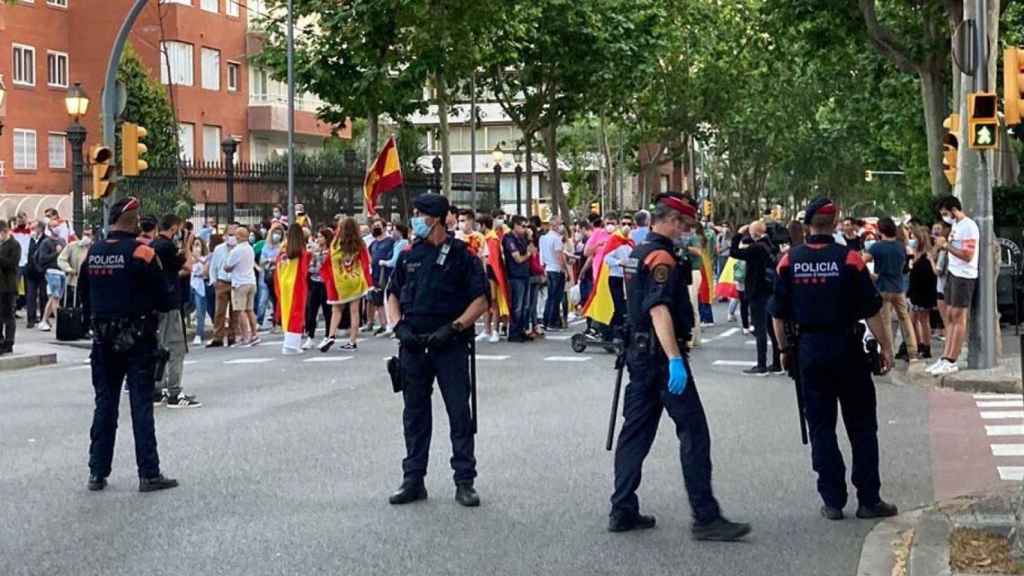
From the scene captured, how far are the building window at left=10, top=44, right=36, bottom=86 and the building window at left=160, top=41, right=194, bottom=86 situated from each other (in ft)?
12.9

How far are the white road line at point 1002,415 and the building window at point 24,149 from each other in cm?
3827

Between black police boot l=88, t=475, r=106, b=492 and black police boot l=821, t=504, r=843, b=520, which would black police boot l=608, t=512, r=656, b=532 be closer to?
black police boot l=821, t=504, r=843, b=520

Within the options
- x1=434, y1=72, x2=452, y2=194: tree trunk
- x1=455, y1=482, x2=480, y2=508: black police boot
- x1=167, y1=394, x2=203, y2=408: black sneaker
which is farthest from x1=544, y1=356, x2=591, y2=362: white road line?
x1=434, y1=72, x2=452, y2=194: tree trunk

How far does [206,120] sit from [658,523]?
144 ft

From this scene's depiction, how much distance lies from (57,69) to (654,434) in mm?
43598

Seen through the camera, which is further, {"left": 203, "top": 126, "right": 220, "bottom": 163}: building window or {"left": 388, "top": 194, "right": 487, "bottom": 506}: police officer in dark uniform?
{"left": 203, "top": 126, "right": 220, "bottom": 163}: building window

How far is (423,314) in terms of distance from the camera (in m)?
9.00

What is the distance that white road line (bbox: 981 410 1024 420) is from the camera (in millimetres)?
13125

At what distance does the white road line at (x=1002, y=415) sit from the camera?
13125 mm

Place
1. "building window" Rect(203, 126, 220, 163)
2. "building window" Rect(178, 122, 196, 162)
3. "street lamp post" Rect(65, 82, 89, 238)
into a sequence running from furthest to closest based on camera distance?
"building window" Rect(203, 126, 220, 163) → "building window" Rect(178, 122, 196, 162) → "street lamp post" Rect(65, 82, 89, 238)

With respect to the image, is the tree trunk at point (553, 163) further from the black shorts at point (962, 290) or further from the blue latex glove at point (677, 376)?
the blue latex glove at point (677, 376)

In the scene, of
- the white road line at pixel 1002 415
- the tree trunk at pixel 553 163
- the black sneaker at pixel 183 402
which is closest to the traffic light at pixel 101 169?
the black sneaker at pixel 183 402

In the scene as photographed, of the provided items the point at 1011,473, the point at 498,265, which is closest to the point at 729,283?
the point at 498,265

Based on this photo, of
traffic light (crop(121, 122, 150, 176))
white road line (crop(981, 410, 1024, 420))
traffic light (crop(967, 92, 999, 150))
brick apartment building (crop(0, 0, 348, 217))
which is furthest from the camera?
brick apartment building (crop(0, 0, 348, 217))
